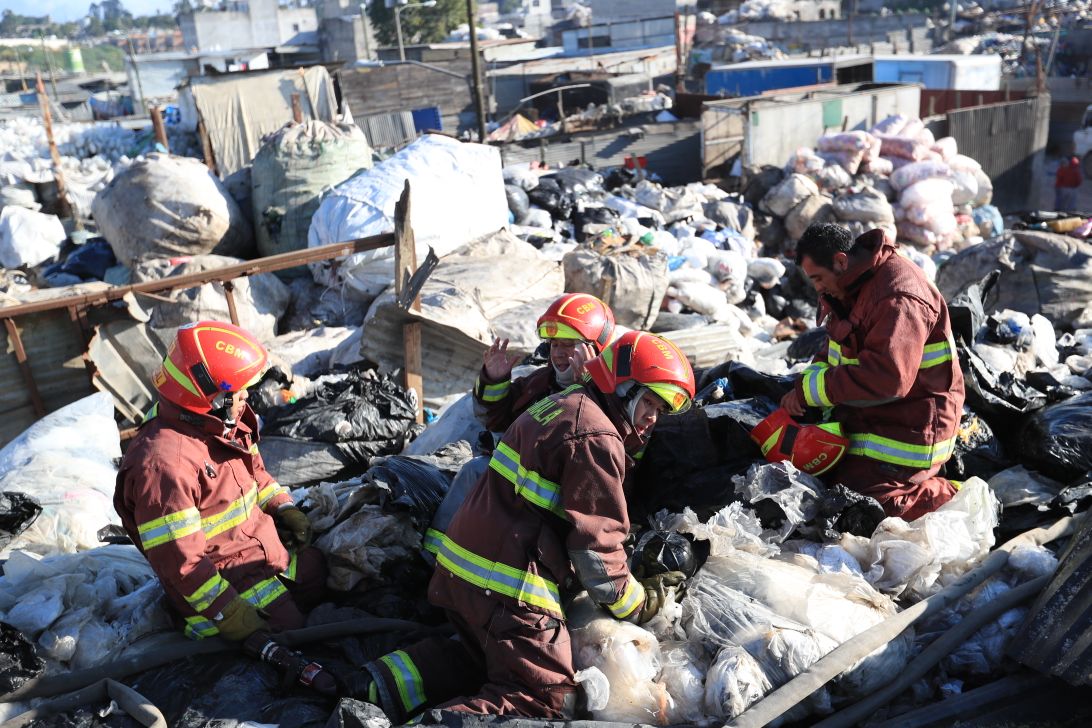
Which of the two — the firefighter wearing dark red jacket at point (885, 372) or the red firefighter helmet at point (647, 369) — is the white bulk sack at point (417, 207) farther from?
the red firefighter helmet at point (647, 369)

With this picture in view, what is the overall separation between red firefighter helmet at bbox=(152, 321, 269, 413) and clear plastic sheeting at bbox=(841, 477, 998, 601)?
211 cm

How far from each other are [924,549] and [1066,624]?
485 mm

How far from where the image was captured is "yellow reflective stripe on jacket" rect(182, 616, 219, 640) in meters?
2.81

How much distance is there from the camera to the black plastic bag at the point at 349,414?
14.9 ft

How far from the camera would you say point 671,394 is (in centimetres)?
256

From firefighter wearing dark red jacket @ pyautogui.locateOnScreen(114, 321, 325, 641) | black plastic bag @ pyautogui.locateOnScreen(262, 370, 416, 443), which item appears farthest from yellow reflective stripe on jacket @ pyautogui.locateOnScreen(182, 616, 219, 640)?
black plastic bag @ pyautogui.locateOnScreen(262, 370, 416, 443)

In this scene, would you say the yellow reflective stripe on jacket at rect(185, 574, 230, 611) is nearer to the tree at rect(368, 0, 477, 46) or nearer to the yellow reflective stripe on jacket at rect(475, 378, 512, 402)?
the yellow reflective stripe on jacket at rect(475, 378, 512, 402)

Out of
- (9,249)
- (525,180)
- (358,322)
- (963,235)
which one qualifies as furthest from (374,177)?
(963,235)

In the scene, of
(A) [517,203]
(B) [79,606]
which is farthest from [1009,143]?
(B) [79,606]

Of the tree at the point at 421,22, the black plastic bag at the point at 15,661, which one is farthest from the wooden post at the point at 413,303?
the tree at the point at 421,22

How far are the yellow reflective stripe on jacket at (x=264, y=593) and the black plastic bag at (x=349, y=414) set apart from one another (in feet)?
5.11

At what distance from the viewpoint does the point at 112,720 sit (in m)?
2.60

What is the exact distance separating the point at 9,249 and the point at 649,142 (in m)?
8.44

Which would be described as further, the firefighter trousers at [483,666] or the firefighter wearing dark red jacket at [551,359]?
the firefighter wearing dark red jacket at [551,359]
